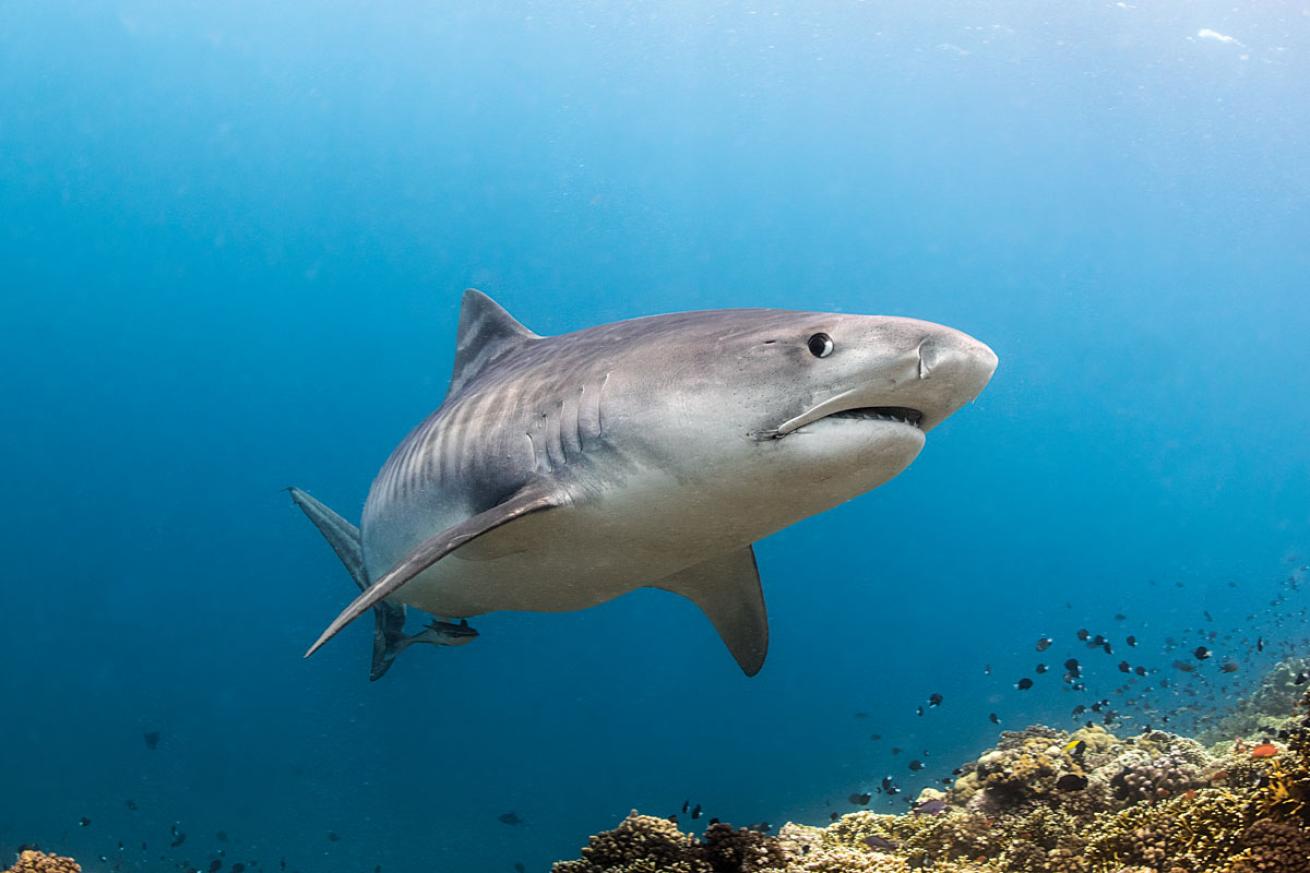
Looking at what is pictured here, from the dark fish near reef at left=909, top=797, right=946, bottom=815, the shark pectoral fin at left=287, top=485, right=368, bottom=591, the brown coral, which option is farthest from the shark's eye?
the dark fish near reef at left=909, top=797, right=946, bottom=815

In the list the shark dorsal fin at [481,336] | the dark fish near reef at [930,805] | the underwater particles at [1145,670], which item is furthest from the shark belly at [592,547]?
the dark fish near reef at [930,805]

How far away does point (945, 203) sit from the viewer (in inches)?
2520

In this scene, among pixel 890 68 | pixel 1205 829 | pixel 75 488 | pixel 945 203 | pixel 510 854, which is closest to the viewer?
pixel 1205 829

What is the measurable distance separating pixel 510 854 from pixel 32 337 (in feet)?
143

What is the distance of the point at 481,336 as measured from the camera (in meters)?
5.58

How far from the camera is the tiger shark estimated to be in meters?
2.54

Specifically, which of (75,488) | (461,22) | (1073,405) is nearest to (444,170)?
(461,22)

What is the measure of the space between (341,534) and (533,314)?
56203mm

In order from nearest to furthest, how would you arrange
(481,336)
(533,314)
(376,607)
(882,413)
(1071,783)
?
(882,413), (1071,783), (481,336), (376,607), (533,314)

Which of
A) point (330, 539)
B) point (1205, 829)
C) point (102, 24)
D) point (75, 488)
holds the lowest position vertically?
point (1205, 829)

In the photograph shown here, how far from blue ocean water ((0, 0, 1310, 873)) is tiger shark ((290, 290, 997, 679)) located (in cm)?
3016

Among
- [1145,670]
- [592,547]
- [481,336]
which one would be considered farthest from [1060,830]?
[1145,670]

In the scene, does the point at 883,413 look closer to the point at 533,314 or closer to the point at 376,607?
the point at 376,607

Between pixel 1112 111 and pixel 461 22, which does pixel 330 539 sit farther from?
pixel 1112 111
